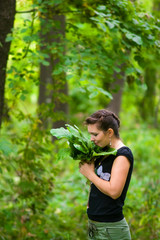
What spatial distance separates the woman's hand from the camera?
7.75 ft

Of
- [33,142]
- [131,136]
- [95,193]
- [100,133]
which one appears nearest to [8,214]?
[33,142]

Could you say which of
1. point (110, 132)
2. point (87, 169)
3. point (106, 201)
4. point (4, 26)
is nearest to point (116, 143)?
point (110, 132)

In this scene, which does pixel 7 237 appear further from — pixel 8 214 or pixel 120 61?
pixel 120 61

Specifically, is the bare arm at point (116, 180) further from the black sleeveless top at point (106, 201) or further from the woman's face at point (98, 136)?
the woman's face at point (98, 136)

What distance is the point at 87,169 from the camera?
2.41 meters

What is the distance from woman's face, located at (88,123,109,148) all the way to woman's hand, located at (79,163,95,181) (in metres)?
0.19

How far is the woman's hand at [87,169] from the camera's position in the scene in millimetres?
2364

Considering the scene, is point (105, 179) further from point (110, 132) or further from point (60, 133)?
point (60, 133)

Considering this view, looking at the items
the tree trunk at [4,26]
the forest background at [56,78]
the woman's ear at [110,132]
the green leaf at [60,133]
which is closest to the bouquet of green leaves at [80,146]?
the green leaf at [60,133]

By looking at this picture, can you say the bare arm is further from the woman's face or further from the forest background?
the forest background

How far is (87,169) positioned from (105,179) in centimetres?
17

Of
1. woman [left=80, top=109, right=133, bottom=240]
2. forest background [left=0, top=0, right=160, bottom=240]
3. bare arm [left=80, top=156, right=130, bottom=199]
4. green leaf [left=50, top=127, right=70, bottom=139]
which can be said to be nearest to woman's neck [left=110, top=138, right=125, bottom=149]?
woman [left=80, top=109, right=133, bottom=240]

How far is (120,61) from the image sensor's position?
149 inches

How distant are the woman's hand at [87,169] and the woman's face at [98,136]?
191 mm
